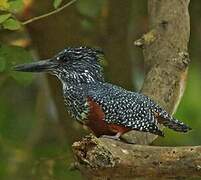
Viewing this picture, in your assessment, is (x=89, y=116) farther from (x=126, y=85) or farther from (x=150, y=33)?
(x=126, y=85)

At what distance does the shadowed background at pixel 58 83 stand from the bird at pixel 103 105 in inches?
30.6

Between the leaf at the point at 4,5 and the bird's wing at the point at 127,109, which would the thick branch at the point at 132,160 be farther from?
the leaf at the point at 4,5

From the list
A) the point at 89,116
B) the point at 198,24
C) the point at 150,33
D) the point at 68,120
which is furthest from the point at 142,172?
the point at 198,24

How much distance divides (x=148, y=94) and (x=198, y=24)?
1.72 meters

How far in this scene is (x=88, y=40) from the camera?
177 inches

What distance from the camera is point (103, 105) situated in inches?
120

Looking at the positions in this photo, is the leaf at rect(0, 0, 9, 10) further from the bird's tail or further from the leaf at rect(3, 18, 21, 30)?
the bird's tail

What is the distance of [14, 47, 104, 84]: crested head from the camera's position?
3.24 meters

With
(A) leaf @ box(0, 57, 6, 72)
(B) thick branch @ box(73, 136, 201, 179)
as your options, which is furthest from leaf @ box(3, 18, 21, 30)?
(B) thick branch @ box(73, 136, 201, 179)

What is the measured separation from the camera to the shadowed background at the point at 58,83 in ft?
14.2

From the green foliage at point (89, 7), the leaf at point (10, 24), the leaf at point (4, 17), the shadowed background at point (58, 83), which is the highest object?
the leaf at point (4, 17)

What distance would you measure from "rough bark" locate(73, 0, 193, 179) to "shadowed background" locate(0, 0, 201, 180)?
65 centimetres

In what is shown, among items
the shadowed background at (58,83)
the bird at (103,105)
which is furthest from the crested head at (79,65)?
the shadowed background at (58,83)

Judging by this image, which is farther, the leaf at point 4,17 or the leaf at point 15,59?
the leaf at point 15,59
